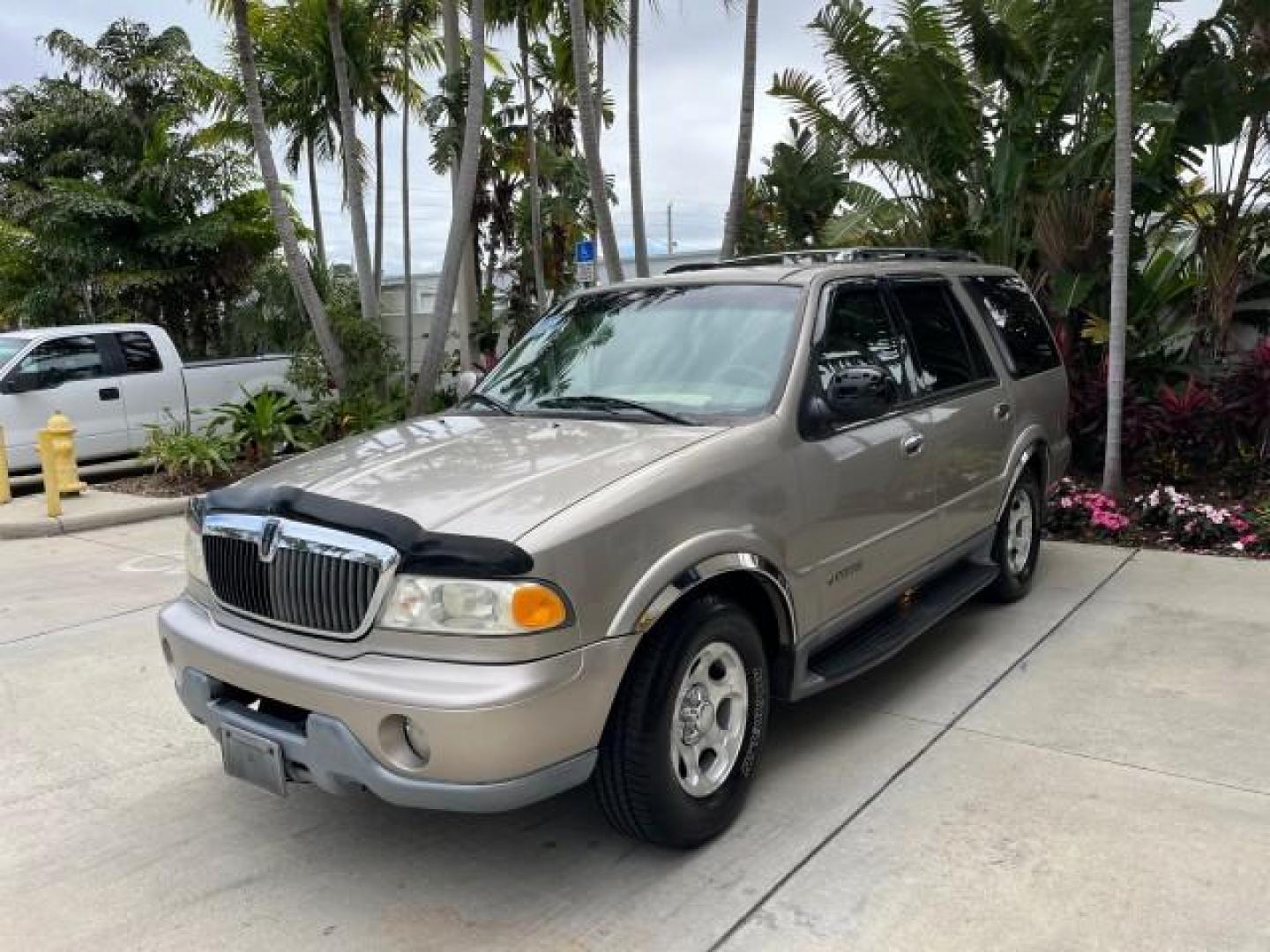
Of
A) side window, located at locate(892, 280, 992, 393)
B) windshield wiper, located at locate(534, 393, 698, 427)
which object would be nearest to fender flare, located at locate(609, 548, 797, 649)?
windshield wiper, located at locate(534, 393, 698, 427)

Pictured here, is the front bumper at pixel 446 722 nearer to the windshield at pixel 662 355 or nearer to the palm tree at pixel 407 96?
the windshield at pixel 662 355

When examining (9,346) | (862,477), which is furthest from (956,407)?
(9,346)

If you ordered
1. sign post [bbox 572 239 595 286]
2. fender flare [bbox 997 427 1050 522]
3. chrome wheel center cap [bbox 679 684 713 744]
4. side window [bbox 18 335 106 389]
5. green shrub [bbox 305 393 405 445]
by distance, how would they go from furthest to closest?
sign post [bbox 572 239 595 286] < green shrub [bbox 305 393 405 445] < side window [bbox 18 335 106 389] < fender flare [bbox 997 427 1050 522] < chrome wheel center cap [bbox 679 684 713 744]

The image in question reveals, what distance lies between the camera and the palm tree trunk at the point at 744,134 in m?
9.54

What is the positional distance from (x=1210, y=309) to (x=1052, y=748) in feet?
20.3

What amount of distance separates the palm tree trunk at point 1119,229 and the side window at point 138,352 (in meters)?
9.77

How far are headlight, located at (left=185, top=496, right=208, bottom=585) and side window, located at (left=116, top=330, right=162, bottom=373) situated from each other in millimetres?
→ 9088

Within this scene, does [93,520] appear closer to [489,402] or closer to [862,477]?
[489,402]

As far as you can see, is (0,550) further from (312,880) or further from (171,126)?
(171,126)

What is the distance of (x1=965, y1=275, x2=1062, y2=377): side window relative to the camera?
5.75 meters

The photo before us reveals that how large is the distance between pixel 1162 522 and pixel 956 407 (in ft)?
11.2

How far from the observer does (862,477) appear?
13.6 ft

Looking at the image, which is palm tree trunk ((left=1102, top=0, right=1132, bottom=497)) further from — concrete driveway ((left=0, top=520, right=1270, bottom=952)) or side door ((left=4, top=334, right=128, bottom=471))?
side door ((left=4, top=334, right=128, bottom=471))

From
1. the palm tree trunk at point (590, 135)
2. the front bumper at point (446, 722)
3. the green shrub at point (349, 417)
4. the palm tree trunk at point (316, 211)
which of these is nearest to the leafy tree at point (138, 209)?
the palm tree trunk at point (316, 211)
